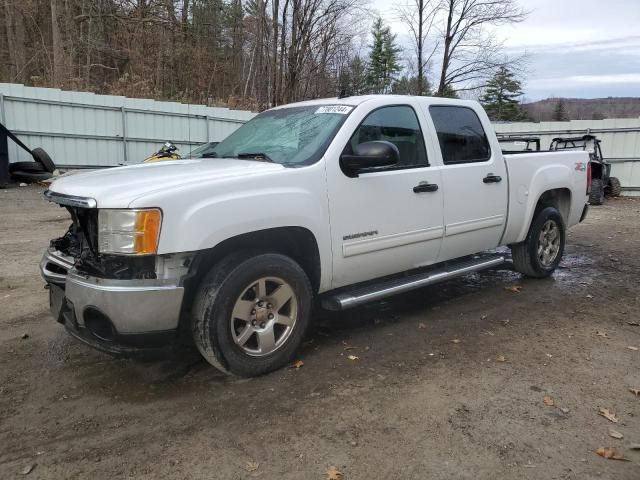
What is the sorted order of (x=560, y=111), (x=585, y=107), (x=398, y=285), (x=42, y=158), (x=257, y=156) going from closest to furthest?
(x=257, y=156) → (x=398, y=285) → (x=42, y=158) → (x=560, y=111) → (x=585, y=107)

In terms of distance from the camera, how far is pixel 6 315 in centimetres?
478

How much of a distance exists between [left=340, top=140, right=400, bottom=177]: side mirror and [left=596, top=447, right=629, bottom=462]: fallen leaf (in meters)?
2.16

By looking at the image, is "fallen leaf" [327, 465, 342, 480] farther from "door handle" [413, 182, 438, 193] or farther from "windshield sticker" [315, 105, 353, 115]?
"windshield sticker" [315, 105, 353, 115]

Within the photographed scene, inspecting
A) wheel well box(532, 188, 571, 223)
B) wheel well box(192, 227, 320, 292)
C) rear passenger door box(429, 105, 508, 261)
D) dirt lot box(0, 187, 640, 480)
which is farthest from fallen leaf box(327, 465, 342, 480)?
wheel well box(532, 188, 571, 223)

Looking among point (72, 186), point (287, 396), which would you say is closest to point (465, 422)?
point (287, 396)

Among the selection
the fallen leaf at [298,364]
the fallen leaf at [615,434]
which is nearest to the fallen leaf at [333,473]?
the fallen leaf at [298,364]

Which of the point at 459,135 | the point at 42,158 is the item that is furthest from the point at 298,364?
the point at 42,158

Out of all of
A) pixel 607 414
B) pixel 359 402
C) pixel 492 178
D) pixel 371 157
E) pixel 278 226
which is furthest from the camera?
pixel 492 178

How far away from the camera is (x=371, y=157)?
12.1ft

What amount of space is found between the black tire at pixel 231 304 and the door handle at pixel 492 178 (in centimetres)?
232

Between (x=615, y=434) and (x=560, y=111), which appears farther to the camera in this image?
(x=560, y=111)

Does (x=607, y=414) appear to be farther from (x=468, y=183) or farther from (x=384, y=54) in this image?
(x=384, y=54)

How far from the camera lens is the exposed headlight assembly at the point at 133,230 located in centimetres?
295

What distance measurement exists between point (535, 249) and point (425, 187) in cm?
231
